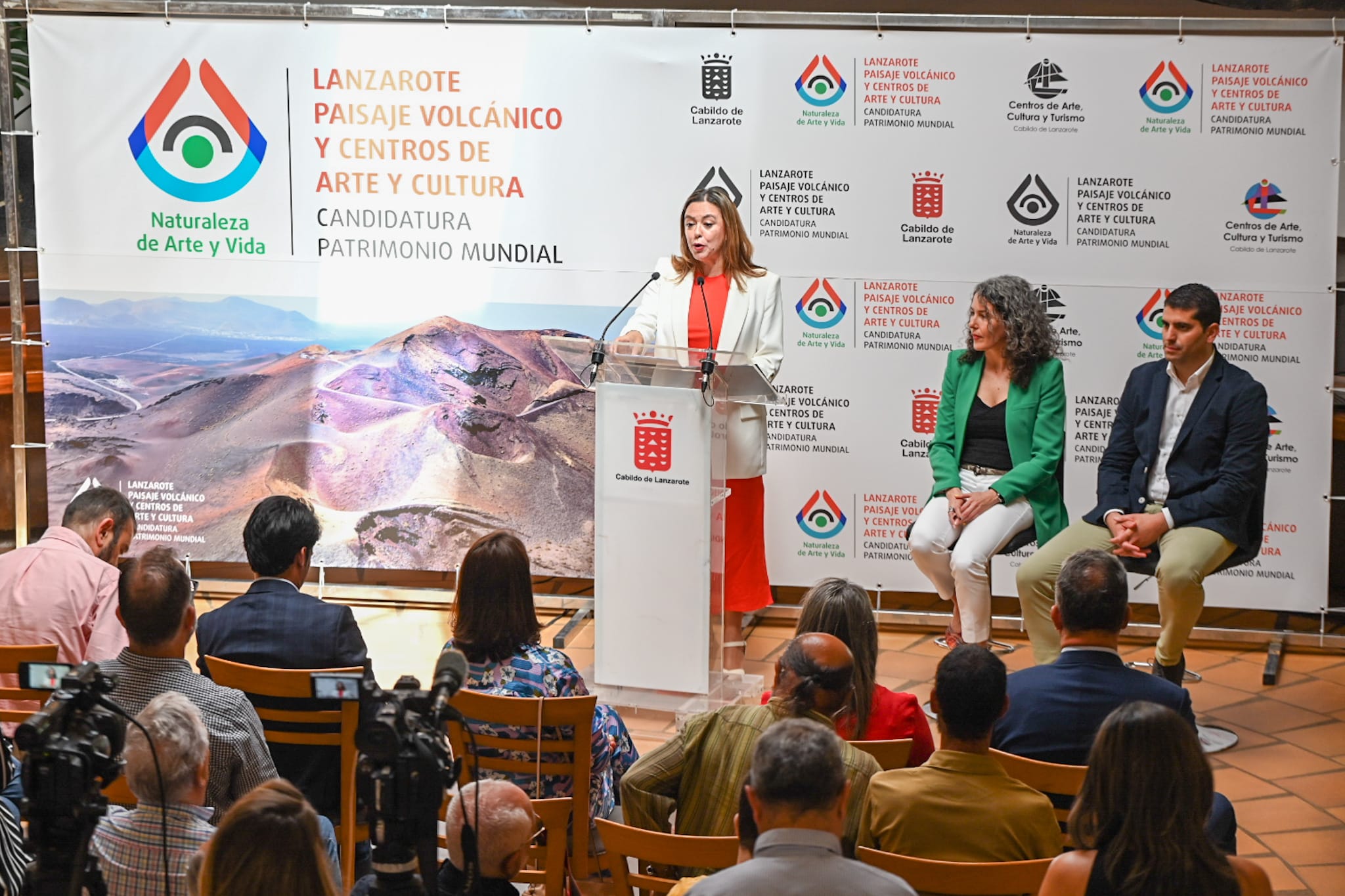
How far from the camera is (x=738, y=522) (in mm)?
5285

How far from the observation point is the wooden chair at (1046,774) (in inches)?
109

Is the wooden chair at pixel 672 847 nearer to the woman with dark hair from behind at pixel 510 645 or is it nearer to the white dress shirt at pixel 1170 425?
the woman with dark hair from behind at pixel 510 645

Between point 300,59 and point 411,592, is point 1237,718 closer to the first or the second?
point 411,592

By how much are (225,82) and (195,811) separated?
4.36 meters

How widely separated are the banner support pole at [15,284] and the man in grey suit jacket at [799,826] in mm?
4865

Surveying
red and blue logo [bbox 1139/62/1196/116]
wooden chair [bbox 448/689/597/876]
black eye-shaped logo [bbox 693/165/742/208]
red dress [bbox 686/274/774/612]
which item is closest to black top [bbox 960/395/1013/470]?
red dress [bbox 686/274/774/612]

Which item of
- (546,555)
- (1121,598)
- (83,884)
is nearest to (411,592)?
(546,555)

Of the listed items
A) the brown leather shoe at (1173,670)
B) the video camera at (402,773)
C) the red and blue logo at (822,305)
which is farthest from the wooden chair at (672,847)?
the red and blue logo at (822,305)

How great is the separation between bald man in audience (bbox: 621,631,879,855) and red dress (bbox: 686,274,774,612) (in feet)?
7.60

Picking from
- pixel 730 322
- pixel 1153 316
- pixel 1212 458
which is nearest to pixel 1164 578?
pixel 1212 458

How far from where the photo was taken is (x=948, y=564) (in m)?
5.13

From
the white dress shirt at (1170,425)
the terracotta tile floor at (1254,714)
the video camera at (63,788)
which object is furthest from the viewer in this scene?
the white dress shirt at (1170,425)

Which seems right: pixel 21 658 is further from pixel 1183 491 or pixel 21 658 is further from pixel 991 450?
pixel 1183 491

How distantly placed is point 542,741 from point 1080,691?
1184 mm
